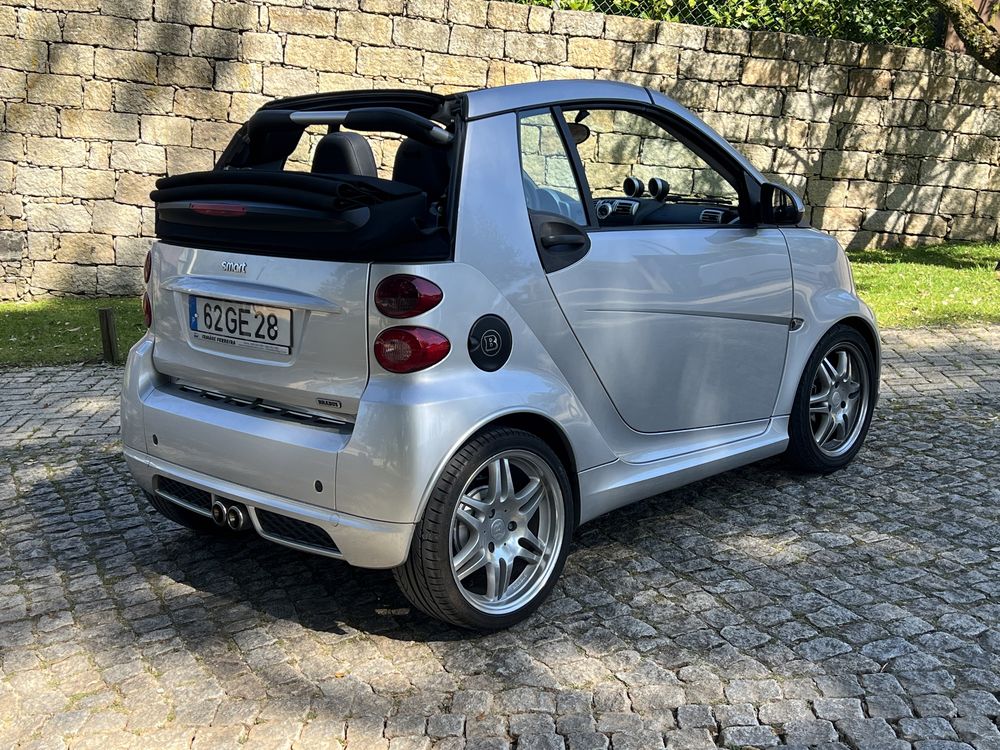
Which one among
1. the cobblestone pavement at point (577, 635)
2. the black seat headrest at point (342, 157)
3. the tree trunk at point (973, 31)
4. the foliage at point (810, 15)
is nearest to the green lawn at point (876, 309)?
the tree trunk at point (973, 31)

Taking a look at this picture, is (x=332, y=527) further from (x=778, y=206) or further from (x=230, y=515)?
(x=778, y=206)

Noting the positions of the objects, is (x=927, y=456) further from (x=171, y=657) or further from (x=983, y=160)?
(x=983, y=160)

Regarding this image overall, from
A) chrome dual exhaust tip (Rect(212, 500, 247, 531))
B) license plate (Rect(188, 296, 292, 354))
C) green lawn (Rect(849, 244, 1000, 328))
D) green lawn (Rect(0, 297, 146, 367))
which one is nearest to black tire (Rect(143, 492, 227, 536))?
chrome dual exhaust tip (Rect(212, 500, 247, 531))

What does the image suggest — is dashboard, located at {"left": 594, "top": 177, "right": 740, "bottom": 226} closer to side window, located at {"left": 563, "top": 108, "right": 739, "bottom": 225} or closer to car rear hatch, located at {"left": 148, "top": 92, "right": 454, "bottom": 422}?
side window, located at {"left": 563, "top": 108, "right": 739, "bottom": 225}

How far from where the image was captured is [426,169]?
356 centimetres

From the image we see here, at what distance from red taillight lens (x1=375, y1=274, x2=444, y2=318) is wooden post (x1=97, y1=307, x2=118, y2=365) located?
5.34 meters

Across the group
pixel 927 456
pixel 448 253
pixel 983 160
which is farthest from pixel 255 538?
pixel 983 160

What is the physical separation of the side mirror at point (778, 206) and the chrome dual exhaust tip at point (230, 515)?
2475 millimetres

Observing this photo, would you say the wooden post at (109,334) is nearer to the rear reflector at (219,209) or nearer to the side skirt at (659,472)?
the rear reflector at (219,209)

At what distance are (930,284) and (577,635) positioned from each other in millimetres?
8843

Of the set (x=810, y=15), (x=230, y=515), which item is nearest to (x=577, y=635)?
(x=230, y=515)

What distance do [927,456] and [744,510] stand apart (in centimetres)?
140

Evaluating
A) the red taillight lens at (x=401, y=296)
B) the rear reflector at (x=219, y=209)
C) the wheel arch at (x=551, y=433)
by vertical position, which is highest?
the rear reflector at (x=219, y=209)

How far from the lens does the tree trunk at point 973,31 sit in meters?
11.2
